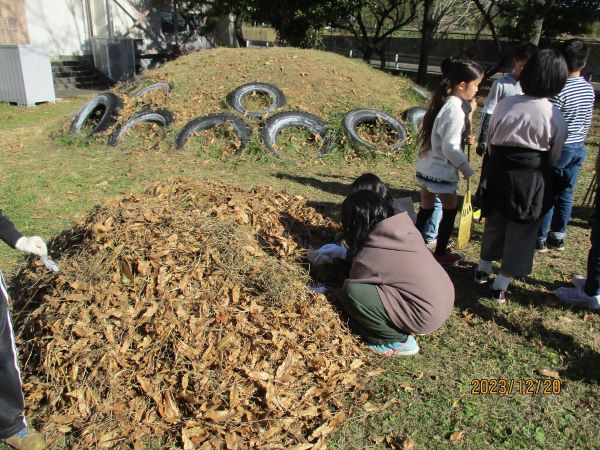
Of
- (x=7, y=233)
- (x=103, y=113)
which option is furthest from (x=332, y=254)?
(x=103, y=113)

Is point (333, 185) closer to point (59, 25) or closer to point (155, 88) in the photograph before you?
point (155, 88)

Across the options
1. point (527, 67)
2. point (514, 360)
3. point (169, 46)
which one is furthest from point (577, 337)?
point (169, 46)

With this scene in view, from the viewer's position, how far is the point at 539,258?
482cm

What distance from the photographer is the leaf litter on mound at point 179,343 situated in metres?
2.71

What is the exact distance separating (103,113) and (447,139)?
8.30m

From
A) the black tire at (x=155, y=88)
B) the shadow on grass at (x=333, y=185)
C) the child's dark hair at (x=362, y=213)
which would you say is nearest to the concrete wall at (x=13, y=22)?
the black tire at (x=155, y=88)

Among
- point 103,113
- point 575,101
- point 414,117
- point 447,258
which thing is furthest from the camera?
point 103,113

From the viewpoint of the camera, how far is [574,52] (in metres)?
4.29

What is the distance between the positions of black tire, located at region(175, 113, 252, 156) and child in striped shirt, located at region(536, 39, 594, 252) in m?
5.04

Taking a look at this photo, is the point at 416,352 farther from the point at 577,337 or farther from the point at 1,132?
the point at 1,132

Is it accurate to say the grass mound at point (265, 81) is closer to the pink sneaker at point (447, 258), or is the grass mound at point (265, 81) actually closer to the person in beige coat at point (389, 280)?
the pink sneaker at point (447, 258)

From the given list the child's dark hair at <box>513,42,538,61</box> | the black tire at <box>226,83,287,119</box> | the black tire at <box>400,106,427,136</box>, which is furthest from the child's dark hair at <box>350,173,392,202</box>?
the black tire at <box>400,106,427,136</box>

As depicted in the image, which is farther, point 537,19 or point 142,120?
point 537,19

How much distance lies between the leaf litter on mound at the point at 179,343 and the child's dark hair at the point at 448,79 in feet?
5.58
